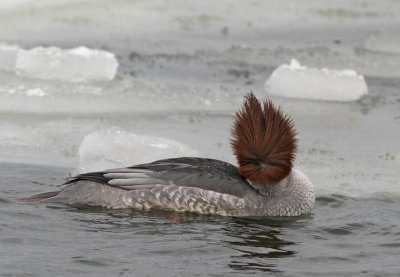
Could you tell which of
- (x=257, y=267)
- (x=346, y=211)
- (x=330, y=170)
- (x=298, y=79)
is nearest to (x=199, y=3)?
(x=298, y=79)

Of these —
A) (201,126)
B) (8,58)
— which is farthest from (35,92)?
(201,126)

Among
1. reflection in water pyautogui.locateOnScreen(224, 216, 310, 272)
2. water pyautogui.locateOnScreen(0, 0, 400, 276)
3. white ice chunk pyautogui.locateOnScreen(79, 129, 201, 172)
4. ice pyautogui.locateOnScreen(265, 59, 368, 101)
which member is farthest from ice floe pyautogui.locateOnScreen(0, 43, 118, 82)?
reflection in water pyautogui.locateOnScreen(224, 216, 310, 272)

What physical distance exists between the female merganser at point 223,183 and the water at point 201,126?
122mm

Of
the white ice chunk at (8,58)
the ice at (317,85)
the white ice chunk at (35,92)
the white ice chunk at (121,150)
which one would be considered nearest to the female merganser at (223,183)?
the white ice chunk at (121,150)

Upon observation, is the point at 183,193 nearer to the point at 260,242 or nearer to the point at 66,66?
the point at 260,242

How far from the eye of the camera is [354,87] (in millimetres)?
11273

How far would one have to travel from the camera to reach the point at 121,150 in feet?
28.8

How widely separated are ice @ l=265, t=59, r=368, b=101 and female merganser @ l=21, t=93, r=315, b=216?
3411 mm

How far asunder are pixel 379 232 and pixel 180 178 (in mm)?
1506

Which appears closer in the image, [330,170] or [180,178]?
[180,178]

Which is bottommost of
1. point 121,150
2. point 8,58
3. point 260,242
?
point 260,242

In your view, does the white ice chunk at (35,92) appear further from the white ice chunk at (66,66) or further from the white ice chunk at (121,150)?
the white ice chunk at (121,150)

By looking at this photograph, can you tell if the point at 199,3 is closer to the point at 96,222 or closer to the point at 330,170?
the point at 330,170

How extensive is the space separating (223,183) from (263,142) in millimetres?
419
